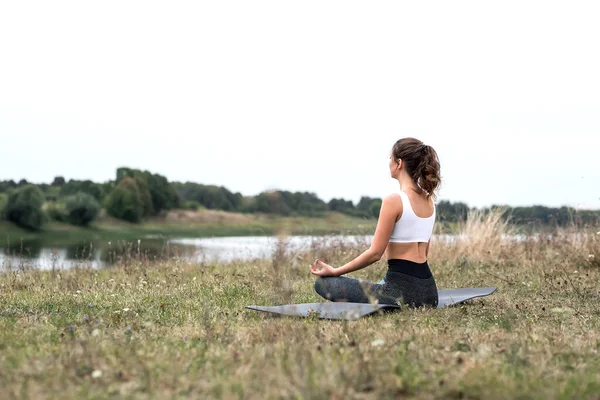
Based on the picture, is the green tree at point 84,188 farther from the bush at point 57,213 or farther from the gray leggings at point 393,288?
the gray leggings at point 393,288

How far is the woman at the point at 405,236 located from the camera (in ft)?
16.0

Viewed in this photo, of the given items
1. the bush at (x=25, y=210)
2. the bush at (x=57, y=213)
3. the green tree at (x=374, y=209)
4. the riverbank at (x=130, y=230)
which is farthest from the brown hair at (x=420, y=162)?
the bush at (x=57, y=213)

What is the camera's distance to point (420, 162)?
4906mm

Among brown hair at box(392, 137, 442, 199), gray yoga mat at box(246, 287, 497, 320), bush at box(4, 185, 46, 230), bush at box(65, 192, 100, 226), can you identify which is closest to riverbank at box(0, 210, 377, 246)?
bush at box(4, 185, 46, 230)

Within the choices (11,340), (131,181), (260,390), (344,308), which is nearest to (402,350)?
(260,390)

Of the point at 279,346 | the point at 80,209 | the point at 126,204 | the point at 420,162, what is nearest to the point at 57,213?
the point at 80,209

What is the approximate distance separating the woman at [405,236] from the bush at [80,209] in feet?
170

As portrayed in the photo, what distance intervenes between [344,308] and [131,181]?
57.9 m

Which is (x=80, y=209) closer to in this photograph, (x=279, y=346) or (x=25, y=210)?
(x=25, y=210)

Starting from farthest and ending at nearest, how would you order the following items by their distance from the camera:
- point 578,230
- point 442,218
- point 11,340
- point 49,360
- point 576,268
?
point 442,218 → point 578,230 → point 576,268 → point 11,340 → point 49,360

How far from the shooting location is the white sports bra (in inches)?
192

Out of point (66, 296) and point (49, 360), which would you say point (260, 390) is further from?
point (66, 296)

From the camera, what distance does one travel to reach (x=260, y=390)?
269 centimetres

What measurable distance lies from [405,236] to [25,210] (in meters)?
51.5
